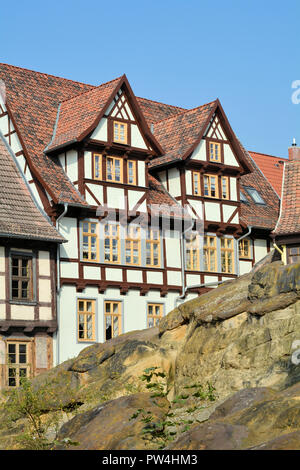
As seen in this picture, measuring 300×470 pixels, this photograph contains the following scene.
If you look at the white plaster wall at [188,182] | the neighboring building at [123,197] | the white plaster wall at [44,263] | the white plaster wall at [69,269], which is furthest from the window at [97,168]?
the white plaster wall at [188,182]

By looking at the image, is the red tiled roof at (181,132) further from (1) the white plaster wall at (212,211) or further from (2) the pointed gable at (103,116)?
(1) the white plaster wall at (212,211)

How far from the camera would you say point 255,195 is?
40.8m

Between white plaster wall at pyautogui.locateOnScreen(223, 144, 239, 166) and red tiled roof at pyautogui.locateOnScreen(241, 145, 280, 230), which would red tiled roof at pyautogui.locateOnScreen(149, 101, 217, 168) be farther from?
red tiled roof at pyautogui.locateOnScreen(241, 145, 280, 230)

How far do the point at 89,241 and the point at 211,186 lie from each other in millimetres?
6505

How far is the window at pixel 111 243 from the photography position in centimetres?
3394

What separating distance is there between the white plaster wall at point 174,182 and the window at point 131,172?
235 cm

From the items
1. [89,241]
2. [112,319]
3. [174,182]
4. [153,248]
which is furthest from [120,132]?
[112,319]

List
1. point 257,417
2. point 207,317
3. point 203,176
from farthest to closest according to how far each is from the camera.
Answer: point 203,176 → point 207,317 → point 257,417

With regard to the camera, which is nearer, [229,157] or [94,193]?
[94,193]

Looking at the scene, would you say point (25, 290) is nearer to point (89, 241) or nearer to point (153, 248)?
point (89, 241)

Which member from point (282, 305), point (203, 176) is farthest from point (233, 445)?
point (203, 176)

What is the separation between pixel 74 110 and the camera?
35.9 metres
